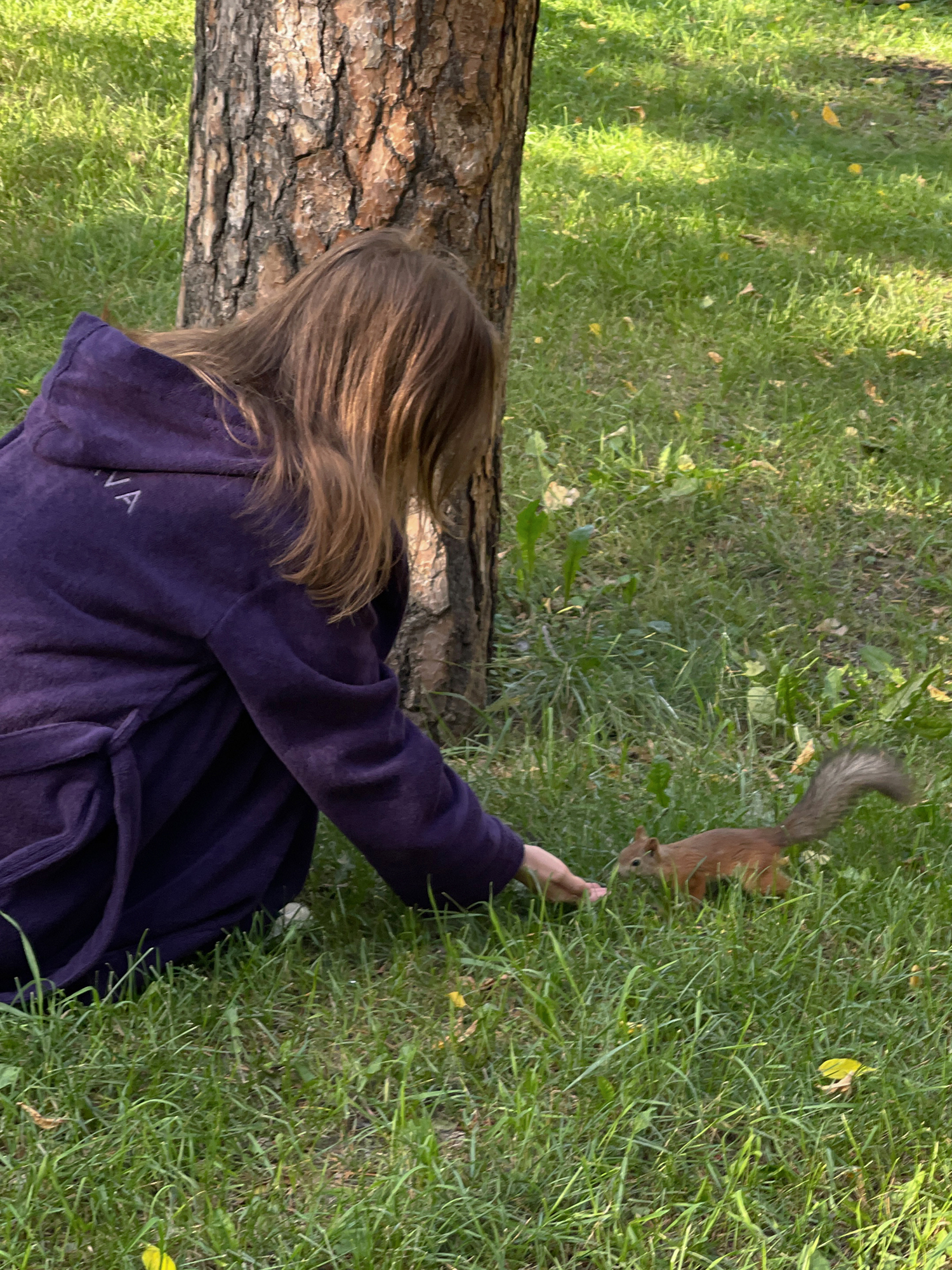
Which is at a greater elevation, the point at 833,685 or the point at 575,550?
the point at 575,550

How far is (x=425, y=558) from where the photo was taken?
2.95 m

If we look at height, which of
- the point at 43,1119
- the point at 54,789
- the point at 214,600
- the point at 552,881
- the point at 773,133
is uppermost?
the point at 773,133

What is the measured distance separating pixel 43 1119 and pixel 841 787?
5.10 feet

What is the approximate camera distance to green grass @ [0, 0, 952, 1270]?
1.78 meters

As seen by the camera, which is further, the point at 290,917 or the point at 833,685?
the point at 833,685

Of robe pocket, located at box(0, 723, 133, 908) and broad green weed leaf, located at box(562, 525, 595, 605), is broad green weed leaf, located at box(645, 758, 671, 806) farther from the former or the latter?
robe pocket, located at box(0, 723, 133, 908)

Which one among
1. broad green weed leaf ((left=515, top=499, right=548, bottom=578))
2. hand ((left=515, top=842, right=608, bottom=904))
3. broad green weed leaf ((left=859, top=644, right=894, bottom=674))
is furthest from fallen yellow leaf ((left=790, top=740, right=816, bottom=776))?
broad green weed leaf ((left=515, top=499, right=548, bottom=578))

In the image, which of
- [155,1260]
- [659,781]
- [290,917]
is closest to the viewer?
[155,1260]

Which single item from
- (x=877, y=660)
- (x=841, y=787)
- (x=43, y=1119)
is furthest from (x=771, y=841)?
(x=43, y=1119)

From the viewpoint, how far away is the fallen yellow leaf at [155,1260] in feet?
5.28

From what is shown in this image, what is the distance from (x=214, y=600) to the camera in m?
1.83

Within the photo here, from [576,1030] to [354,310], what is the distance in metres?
1.26

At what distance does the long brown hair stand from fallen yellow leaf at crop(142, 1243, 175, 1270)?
0.93 meters

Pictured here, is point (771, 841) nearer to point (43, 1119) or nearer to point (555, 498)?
point (43, 1119)
